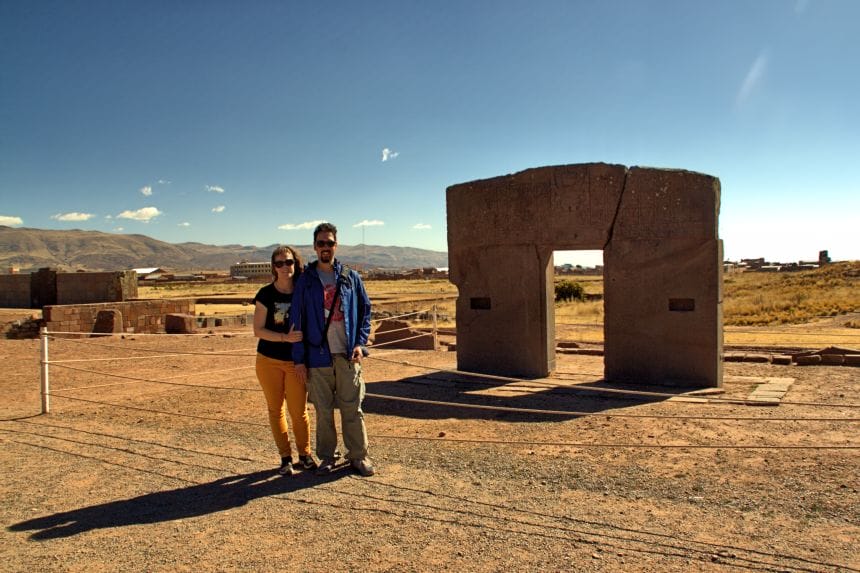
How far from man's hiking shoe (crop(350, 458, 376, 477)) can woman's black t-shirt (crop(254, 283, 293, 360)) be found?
39.5 inches

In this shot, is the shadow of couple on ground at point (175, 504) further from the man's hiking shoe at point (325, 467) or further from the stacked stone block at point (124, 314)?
the stacked stone block at point (124, 314)

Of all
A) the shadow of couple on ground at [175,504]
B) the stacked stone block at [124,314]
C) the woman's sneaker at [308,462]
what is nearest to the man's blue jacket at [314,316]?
the woman's sneaker at [308,462]

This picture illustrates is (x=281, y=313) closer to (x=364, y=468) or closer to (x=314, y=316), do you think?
(x=314, y=316)

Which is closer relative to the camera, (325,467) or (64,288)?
(325,467)

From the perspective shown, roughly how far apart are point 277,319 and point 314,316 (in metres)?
0.32

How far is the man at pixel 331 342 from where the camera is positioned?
15.9 ft

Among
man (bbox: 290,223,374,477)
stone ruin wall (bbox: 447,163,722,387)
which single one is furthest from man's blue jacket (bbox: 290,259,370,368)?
stone ruin wall (bbox: 447,163,722,387)

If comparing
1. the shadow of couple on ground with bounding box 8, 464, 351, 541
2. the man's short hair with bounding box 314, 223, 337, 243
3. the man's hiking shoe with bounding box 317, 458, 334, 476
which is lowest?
the shadow of couple on ground with bounding box 8, 464, 351, 541

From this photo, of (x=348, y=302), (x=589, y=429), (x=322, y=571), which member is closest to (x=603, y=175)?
(x=589, y=429)

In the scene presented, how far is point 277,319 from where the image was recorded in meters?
4.93

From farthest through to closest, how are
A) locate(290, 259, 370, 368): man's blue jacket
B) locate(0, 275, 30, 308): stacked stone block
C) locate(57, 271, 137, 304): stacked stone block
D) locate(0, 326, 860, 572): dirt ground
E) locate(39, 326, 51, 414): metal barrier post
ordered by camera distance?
locate(0, 275, 30, 308): stacked stone block, locate(57, 271, 137, 304): stacked stone block, locate(39, 326, 51, 414): metal barrier post, locate(290, 259, 370, 368): man's blue jacket, locate(0, 326, 860, 572): dirt ground

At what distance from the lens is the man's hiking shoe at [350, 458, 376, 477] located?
494 centimetres

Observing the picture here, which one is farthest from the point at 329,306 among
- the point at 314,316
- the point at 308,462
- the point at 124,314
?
the point at 124,314

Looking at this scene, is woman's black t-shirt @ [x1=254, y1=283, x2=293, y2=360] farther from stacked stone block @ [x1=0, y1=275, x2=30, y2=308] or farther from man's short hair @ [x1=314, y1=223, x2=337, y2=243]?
stacked stone block @ [x1=0, y1=275, x2=30, y2=308]
